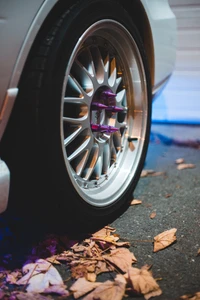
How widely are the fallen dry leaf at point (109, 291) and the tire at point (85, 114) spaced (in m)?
0.37

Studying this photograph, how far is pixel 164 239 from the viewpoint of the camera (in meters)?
2.28

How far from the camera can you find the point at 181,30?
4648mm

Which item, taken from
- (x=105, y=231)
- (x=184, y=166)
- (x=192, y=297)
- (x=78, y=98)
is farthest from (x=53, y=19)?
(x=184, y=166)

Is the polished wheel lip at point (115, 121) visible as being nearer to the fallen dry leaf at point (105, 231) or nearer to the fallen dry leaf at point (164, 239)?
the fallen dry leaf at point (105, 231)

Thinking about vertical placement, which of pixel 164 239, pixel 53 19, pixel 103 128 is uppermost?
pixel 53 19

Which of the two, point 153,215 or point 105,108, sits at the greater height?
point 105,108

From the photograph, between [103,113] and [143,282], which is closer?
[143,282]

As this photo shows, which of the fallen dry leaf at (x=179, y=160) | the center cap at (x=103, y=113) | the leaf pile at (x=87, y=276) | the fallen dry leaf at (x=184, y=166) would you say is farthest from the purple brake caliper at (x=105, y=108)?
the fallen dry leaf at (x=179, y=160)

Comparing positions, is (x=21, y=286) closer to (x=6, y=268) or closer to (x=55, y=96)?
(x=6, y=268)

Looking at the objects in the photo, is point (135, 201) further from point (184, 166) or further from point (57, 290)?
point (57, 290)

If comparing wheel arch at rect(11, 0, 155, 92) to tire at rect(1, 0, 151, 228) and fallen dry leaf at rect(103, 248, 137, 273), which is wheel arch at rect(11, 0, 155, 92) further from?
fallen dry leaf at rect(103, 248, 137, 273)

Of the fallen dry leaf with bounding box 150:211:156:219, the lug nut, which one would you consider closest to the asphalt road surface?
the fallen dry leaf with bounding box 150:211:156:219

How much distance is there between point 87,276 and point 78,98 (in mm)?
853

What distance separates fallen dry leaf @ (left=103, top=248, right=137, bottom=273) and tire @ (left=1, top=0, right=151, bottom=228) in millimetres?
203
